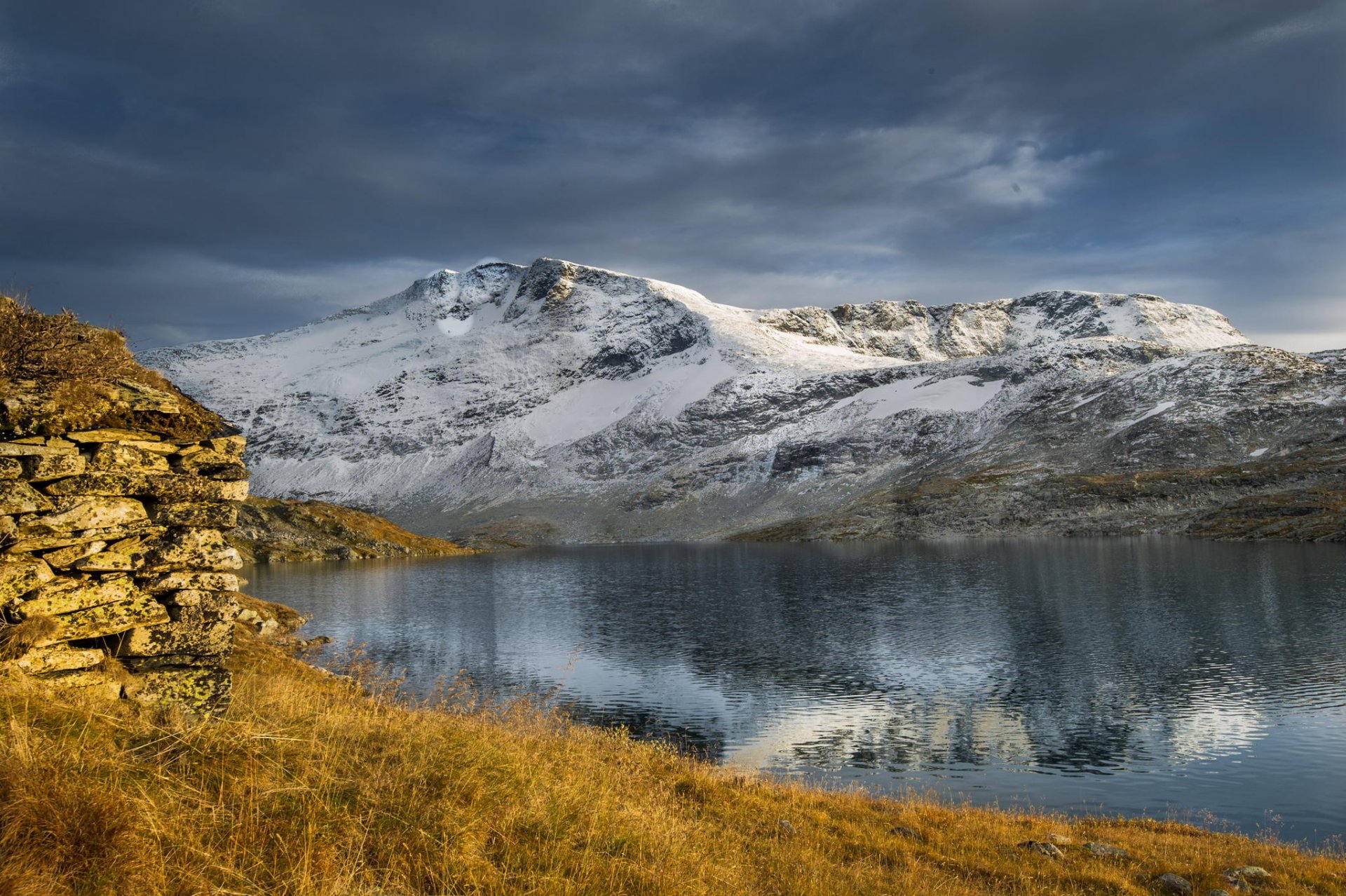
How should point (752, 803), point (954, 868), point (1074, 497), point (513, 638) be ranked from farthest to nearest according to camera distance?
point (1074, 497)
point (513, 638)
point (752, 803)
point (954, 868)

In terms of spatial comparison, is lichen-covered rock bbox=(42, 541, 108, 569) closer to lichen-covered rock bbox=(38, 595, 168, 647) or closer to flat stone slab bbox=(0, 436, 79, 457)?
lichen-covered rock bbox=(38, 595, 168, 647)

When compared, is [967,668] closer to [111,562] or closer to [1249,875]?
[1249,875]

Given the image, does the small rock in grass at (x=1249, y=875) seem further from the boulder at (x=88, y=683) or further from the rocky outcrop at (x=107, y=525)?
the boulder at (x=88, y=683)

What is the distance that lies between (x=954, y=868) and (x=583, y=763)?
21.2ft

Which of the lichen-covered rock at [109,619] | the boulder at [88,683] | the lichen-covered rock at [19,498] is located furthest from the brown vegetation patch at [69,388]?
the boulder at [88,683]

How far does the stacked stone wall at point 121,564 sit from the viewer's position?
9.44 m

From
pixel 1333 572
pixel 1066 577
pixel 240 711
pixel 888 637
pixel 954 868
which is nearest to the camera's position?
pixel 240 711

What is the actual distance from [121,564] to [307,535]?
139837 millimetres

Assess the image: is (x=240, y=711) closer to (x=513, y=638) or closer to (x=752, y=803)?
(x=752, y=803)

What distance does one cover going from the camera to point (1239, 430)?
178 m

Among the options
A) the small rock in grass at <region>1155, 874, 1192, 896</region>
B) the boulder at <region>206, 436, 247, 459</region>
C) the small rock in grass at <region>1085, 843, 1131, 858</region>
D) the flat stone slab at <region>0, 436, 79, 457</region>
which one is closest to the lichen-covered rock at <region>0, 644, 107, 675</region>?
the flat stone slab at <region>0, 436, 79, 457</region>

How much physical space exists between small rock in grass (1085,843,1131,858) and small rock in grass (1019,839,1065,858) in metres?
0.77

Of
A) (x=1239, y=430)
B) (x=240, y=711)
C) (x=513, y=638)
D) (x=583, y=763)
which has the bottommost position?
(x=513, y=638)

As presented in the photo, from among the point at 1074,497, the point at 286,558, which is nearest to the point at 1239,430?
the point at 1074,497
